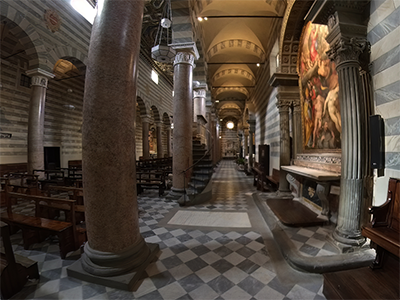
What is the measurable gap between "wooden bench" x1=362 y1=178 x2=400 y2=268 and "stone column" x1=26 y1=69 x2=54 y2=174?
10.3 metres

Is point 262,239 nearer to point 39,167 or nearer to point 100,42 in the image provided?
point 100,42

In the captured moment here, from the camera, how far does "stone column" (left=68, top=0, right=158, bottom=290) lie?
211cm

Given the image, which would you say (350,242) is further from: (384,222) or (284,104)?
(284,104)

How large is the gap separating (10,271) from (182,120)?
472 centimetres

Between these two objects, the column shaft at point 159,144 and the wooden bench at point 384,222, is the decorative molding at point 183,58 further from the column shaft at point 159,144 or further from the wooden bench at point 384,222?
the column shaft at point 159,144

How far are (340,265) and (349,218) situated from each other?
713 mm

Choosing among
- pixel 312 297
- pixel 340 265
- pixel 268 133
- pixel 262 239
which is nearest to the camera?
pixel 312 297

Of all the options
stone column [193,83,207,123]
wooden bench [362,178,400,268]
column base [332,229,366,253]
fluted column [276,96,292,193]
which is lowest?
column base [332,229,366,253]

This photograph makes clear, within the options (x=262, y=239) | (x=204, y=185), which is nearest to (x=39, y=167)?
(x=204, y=185)

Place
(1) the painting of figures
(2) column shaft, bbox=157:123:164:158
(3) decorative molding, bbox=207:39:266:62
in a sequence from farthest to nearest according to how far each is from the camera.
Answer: (2) column shaft, bbox=157:123:164:158 < (3) decorative molding, bbox=207:39:266:62 < (1) the painting of figures

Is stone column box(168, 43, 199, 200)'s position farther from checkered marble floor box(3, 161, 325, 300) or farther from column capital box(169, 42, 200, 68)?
checkered marble floor box(3, 161, 325, 300)

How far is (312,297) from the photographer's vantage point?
1.99m

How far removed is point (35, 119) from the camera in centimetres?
745

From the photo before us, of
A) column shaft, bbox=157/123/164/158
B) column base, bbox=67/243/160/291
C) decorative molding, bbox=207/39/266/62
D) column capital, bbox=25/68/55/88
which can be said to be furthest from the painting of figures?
column shaft, bbox=157/123/164/158
